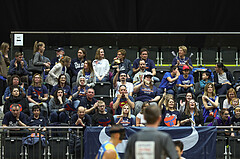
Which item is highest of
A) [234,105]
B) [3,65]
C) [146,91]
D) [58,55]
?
[58,55]

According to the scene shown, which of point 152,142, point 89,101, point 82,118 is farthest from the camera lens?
point 89,101

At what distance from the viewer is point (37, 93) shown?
14406mm

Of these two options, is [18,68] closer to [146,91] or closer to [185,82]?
[146,91]

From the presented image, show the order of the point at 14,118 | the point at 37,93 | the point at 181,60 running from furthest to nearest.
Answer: the point at 181,60
the point at 37,93
the point at 14,118

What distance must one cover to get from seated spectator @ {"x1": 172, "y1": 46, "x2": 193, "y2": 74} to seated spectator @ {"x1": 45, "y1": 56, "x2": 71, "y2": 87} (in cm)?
327

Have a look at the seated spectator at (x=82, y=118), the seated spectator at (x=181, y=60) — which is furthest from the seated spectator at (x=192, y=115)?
the seated spectator at (x=181, y=60)

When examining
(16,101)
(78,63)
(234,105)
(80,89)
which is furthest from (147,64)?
(16,101)

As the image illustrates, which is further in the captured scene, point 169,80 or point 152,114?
point 169,80

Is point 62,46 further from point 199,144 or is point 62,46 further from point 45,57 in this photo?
point 199,144

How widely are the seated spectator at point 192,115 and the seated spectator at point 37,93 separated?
372cm

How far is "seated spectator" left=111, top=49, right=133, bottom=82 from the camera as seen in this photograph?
50.2 feet

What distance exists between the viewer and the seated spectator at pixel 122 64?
15.3 metres
